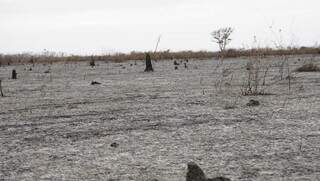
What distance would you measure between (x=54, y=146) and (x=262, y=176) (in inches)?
74.3

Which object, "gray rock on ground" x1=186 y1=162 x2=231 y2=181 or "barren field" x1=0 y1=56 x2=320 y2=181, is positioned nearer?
"gray rock on ground" x1=186 y1=162 x2=231 y2=181

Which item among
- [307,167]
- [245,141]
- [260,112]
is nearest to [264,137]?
[245,141]

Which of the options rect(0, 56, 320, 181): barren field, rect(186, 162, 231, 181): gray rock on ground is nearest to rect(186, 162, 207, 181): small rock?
rect(186, 162, 231, 181): gray rock on ground

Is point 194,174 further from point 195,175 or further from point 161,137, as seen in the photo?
point 161,137

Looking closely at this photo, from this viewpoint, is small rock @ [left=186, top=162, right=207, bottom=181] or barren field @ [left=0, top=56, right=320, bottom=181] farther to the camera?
barren field @ [left=0, top=56, right=320, bottom=181]

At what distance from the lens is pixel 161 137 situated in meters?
4.93

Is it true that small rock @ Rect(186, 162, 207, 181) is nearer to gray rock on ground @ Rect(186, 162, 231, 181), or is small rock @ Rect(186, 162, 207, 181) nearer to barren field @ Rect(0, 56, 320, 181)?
gray rock on ground @ Rect(186, 162, 231, 181)

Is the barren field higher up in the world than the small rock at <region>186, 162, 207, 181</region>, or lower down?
lower down

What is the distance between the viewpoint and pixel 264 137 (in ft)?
15.7

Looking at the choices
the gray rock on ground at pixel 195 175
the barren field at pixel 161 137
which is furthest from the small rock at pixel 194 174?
the barren field at pixel 161 137

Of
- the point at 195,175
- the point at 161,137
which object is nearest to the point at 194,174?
the point at 195,175

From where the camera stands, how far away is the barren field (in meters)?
3.81

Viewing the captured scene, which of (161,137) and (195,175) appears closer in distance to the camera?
(195,175)

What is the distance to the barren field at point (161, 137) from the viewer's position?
12.5 ft
